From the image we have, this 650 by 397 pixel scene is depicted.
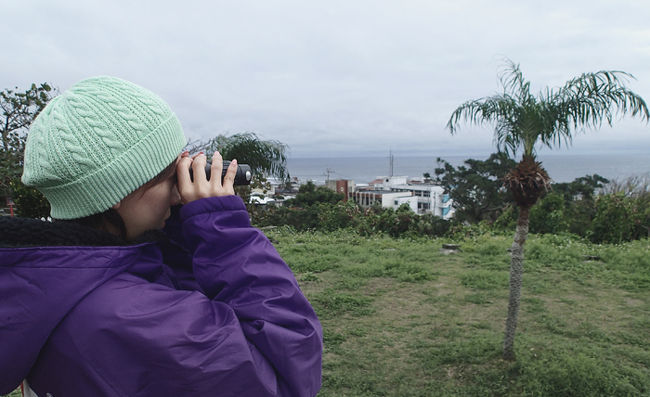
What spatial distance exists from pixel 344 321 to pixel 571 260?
3618mm

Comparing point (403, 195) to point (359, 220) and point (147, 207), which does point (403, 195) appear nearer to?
point (359, 220)

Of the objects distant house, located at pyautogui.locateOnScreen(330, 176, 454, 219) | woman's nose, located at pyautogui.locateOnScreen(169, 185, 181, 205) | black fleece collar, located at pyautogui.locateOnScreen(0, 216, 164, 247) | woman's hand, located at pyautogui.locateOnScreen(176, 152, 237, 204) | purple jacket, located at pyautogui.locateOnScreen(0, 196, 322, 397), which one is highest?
woman's hand, located at pyautogui.locateOnScreen(176, 152, 237, 204)

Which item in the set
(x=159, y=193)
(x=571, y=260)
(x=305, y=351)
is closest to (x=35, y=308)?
(x=159, y=193)

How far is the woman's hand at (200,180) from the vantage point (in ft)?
2.56

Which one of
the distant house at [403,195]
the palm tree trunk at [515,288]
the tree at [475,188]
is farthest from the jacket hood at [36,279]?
the distant house at [403,195]

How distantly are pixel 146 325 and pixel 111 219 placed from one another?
247 millimetres

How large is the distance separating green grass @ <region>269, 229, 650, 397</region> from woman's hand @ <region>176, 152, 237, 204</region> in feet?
7.80

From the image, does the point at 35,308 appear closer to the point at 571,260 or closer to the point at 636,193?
the point at 571,260

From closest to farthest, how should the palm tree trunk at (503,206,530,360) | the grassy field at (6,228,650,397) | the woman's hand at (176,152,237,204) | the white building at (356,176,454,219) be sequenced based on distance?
the woman's hand at (176,152,237,204)
the grassy field at (6,228,650,397)
the palm tree trunk at (503,206,530,360)
the white building at (356,176,454,219)

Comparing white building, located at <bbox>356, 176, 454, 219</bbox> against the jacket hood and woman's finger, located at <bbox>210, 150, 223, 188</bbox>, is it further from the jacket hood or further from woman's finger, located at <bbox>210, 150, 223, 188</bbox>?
the jacket hood

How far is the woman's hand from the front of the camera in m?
0.78

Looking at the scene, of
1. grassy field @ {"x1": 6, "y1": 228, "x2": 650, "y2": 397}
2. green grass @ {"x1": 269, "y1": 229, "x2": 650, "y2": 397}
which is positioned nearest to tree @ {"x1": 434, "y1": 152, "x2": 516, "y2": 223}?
green grass @ {"x1": 269, "y1": 229, "x2": 650, "y2": 397}

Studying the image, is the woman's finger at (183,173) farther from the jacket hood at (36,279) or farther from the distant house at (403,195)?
the distant house at (403,195)

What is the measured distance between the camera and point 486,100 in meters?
3.34
